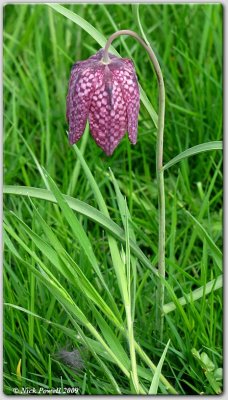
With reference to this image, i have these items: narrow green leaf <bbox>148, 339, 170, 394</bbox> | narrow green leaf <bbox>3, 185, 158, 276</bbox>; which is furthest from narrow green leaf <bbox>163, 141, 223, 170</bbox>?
narrow green leaf <bbox>148, 339, 170, 394</bbox>

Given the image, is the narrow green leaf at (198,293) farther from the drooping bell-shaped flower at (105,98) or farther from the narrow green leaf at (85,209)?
the drooping bell-shaped flower at (105,98)

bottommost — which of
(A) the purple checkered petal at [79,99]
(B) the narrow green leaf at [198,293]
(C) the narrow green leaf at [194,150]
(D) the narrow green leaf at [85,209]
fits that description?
(B) the narrow green leaf at [198,293]

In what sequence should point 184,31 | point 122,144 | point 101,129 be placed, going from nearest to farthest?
point 101,129 < point 122,144 < point 184,31

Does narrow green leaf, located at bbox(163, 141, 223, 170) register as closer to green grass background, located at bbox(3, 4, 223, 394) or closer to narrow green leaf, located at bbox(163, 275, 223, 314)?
green grass background, located at bbox(3, 4, 223, 394)

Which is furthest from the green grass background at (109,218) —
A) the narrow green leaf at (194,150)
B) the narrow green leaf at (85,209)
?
the narrow green leaf at (194,150)

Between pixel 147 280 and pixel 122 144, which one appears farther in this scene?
pixel 122 144

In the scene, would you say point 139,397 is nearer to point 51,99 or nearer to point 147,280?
point 147,280

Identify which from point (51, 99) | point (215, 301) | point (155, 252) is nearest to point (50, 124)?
point (51, 99)
